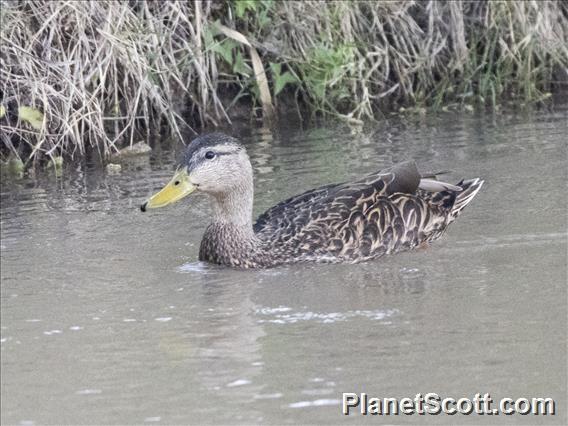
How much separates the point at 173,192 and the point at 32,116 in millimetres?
2615

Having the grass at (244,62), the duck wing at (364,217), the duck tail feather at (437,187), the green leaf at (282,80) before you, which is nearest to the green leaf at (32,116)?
the grass at (244,62)

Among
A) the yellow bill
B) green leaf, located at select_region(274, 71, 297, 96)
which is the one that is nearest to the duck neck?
the yellow bill

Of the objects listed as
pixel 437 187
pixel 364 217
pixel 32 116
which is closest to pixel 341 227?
pixel 364 217

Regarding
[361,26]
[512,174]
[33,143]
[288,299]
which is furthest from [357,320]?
→ [361,26]

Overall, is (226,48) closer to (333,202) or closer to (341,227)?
(333,202)

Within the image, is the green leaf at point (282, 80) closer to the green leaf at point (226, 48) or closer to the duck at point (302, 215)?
the green leaf at point (226, 48)

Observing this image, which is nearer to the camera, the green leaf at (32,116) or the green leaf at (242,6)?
the green leaf at (32,116)

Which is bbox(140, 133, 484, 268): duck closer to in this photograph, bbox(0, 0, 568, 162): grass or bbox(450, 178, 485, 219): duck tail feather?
bbox(450, 178, 485, 219): duck tail feather

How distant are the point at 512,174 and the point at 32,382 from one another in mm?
4385

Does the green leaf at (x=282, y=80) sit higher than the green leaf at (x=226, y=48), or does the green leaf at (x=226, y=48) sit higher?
the green leaf at (x=226, y=48)

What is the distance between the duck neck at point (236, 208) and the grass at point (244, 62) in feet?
8.16

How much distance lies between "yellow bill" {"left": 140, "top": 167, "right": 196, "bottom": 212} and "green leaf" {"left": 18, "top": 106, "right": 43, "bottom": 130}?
254cm

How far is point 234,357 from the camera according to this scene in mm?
5469

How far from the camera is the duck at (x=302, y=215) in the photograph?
711 centimetres
